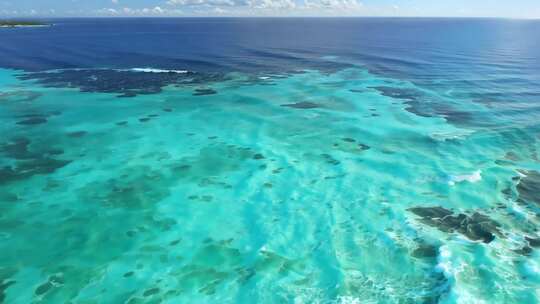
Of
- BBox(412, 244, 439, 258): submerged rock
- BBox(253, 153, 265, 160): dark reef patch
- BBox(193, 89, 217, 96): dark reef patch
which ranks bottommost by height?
BBox(412, 244, 439, 258): submerged rock

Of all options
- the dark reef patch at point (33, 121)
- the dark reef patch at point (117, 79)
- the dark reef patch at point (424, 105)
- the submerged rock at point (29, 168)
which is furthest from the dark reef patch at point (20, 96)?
the dark reef patch at point (424, 105)

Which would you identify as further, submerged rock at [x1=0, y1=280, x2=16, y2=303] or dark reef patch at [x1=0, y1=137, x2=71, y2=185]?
dark reef patch at [x1=0, y1=137, x2=71, y2=185]

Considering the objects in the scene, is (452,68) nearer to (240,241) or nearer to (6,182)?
(240,241)

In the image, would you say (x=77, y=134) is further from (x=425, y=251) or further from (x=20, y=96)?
(x=425, y=251)

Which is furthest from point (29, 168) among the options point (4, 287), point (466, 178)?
point (466, 178)

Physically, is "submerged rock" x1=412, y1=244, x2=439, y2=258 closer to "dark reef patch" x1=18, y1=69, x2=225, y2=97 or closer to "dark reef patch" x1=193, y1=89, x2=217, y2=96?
"dark reef patch" x1=193, y1=89, x2=217, y2=96

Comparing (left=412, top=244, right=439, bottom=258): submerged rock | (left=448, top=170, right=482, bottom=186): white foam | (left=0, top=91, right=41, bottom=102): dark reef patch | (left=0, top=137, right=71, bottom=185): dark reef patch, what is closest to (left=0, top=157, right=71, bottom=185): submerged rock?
(left=0, top=137, right=71, bottom=185): dark reef patch

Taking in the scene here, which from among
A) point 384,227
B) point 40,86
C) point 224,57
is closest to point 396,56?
point 224,57
